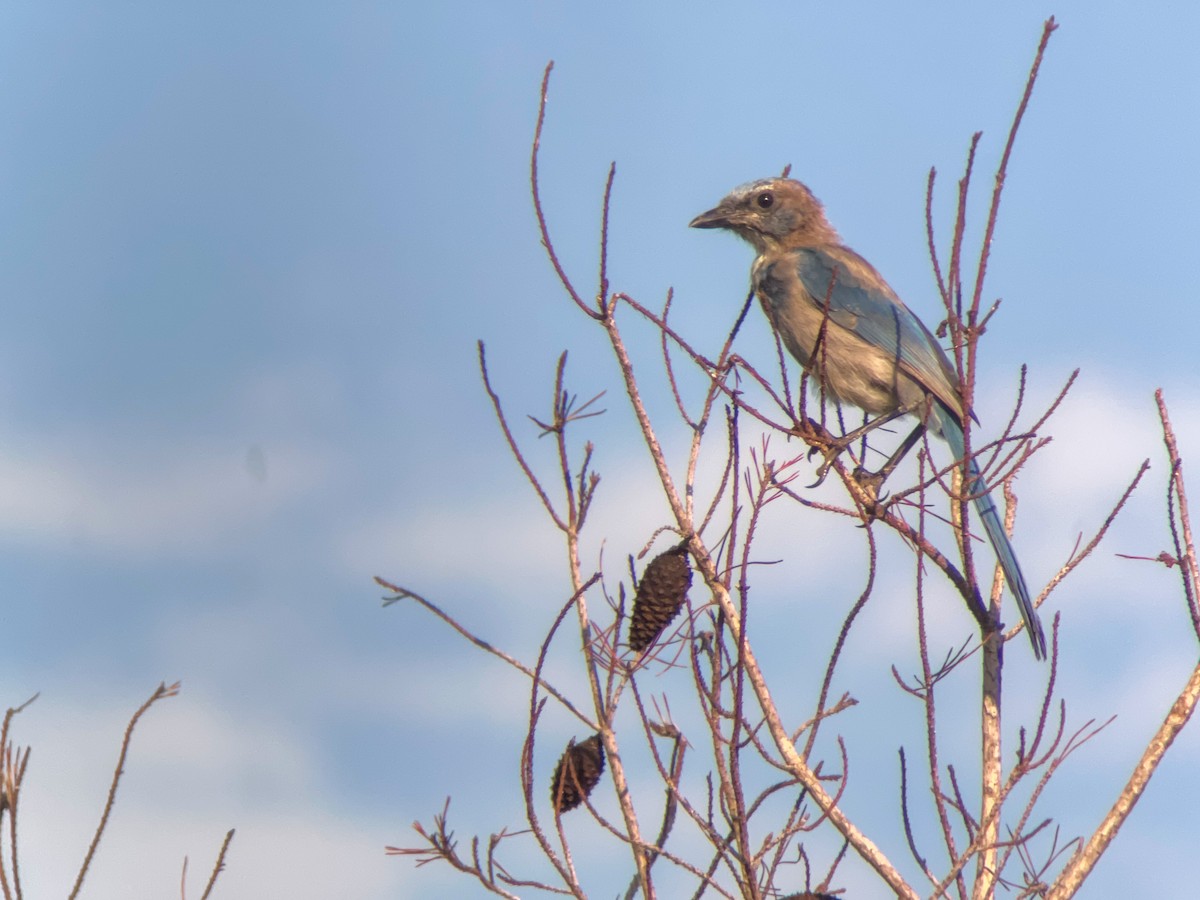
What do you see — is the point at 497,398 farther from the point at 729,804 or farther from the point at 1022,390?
the point at 1022,390

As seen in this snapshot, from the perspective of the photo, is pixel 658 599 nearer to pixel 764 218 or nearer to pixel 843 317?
pixel 843 317

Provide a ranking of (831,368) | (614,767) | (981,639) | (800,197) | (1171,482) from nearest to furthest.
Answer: (614,767) → (1171,482) → (981,639) → (831,368) → (800,197)

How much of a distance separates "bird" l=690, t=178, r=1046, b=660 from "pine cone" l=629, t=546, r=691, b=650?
2.21m

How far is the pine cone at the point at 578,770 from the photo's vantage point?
12.0 ft

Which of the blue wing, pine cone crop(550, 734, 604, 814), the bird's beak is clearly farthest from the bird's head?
pine cone crop(550, 734, 604, 814)

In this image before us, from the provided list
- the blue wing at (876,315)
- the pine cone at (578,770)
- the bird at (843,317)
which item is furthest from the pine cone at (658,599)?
the blue wing at (876,315)

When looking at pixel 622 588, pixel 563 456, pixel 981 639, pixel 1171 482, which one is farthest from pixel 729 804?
pixel 1171 482

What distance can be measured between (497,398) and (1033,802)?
2.06 meters

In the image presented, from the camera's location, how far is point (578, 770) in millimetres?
3684

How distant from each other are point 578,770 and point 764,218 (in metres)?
4.71

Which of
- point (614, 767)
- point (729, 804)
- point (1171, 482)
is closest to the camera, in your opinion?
point (729, 804)

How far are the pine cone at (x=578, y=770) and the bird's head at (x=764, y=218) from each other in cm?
454

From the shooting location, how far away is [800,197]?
780cm

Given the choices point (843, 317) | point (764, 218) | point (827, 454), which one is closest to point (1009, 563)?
point (827, 454)
